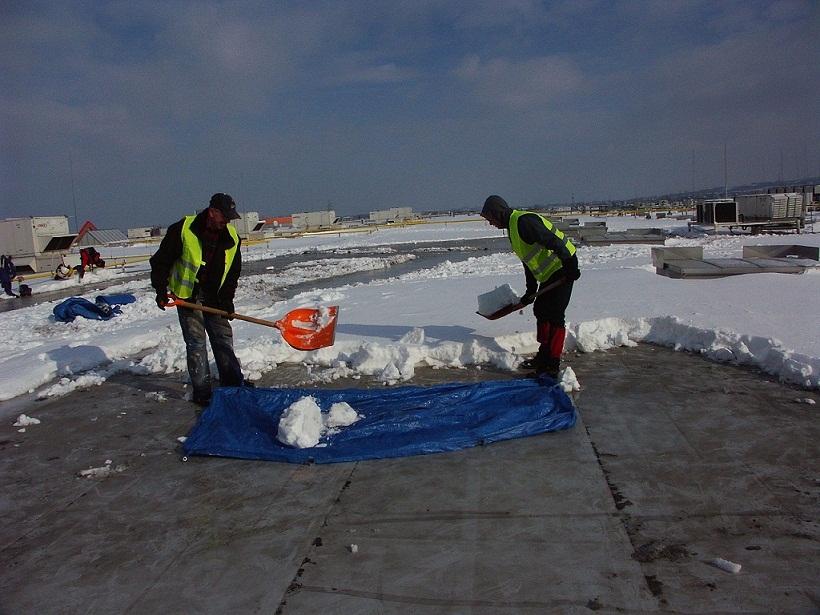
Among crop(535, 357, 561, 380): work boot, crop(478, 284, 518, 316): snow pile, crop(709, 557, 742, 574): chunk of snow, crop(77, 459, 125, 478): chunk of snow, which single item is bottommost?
crop(709, 557, 742, 574): chunk of snow

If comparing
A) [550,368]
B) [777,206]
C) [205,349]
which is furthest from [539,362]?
[777,206]

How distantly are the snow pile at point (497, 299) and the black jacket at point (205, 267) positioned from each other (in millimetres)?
2516

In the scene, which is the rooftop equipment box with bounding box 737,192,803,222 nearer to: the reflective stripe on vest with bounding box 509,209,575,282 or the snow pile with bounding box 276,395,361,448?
the reflective stripe on vest with bounding box 509,209,575,282

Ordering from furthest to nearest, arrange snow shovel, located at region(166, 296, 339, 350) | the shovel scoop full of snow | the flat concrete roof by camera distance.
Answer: the shovel scoop full of snow → snow shovel, located at region(166, 296, 339, 350) → the flat concrete roof

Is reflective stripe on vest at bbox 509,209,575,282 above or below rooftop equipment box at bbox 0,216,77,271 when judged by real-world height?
below

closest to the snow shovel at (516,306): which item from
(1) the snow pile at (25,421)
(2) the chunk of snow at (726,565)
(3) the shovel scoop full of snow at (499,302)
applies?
(3) the shovel scoop full of snow at (499,302)

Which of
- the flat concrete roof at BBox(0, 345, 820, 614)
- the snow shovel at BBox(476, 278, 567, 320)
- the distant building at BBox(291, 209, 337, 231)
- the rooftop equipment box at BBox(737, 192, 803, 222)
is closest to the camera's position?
the flat concrete roof at BBox(0, 345, 820, 614)

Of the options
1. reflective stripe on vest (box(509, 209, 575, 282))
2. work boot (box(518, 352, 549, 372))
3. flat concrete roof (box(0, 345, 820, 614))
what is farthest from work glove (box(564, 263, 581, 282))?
flat concrete roof (box(0, 345, 820, 614))

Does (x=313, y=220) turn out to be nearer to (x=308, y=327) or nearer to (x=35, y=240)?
(x=35, y=240)

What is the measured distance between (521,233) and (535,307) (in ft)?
2.36

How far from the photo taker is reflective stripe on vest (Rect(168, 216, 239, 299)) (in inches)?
199

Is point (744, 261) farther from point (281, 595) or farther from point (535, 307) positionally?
point (281, 595)

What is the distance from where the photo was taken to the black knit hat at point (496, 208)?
17.8 feet

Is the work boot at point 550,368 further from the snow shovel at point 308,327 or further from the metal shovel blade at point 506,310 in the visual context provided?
the snow shovel at point 308,327
